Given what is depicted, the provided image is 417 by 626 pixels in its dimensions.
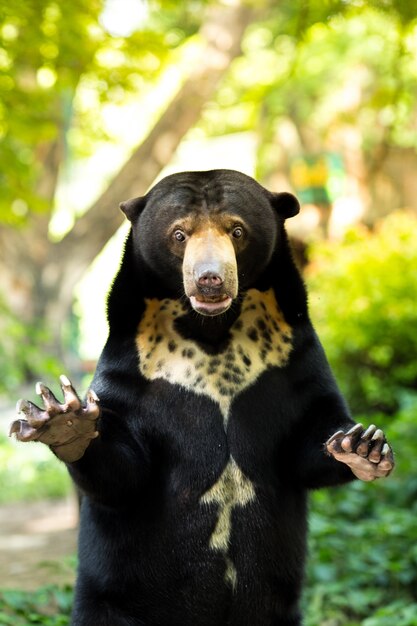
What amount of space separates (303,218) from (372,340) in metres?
6.27

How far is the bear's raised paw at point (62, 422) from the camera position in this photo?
2551 mm

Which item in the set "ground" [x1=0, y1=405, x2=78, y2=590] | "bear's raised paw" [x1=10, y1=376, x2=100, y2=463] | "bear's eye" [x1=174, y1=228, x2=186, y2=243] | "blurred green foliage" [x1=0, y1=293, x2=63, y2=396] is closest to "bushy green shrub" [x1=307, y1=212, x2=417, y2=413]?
"ground" [x1=0, y1=405, x2=78, y2=590]

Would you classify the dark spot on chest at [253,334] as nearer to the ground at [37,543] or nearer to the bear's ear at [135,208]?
the bear's ear at [135,208]

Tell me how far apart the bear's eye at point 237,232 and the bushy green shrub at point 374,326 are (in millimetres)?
5648

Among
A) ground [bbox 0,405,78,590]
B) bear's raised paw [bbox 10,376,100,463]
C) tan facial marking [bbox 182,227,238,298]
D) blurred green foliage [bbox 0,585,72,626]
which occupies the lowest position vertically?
blurred green foliage [bbox 0,585,72,626]

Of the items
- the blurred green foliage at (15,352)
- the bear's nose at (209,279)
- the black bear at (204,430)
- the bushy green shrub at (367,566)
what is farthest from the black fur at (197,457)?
the blurred green foliage at (15,352)

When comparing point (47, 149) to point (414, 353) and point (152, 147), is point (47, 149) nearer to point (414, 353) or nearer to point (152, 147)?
point (152, 147)

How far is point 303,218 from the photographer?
1484 cm

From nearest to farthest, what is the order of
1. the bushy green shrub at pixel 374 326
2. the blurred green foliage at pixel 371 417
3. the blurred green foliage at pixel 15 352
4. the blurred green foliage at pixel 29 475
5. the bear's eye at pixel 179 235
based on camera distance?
the bear's eye at pixel 179 235 < the blurred green foliage at pixel 371 417 < the blurred green foliage at pixel 15 352 < the bushy green shrub at pixel 374 326 < the blurred green foliage at pixel 29 475

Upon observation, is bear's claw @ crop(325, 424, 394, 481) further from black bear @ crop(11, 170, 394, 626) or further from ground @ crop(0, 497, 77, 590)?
ground @ crop(0, 497, 77, 590)

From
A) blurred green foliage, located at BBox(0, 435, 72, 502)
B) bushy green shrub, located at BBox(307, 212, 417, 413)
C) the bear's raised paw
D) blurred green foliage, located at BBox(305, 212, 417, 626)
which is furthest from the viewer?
blurred green foliage, located at BBox(0, 435, 72, 502)

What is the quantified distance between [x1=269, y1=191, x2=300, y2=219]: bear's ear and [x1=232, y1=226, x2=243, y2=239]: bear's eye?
0.21m

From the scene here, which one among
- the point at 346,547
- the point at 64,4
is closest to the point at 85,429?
the point at 64,4

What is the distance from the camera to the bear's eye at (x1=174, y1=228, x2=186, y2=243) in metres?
2.96
